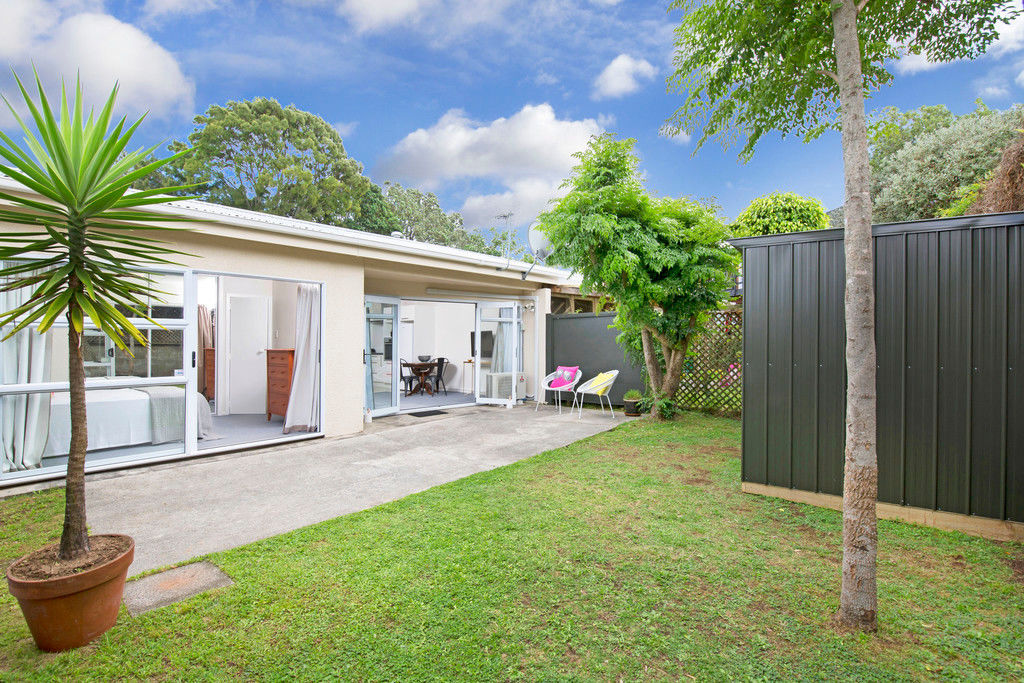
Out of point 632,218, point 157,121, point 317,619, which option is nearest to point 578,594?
point 317,619

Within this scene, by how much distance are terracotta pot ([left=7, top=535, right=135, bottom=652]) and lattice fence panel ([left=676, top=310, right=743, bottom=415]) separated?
22.5ft

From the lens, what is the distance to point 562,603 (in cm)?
238

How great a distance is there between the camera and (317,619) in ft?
7.36

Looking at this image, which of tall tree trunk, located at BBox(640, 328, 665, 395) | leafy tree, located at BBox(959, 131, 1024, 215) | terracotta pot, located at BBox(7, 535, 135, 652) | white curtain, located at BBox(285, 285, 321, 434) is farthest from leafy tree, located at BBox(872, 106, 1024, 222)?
terracotta pot, located at BBox(7, 535, 135, 652)

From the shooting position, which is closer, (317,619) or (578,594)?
(317,619)

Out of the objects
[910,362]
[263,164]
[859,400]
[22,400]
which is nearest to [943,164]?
[910,362]

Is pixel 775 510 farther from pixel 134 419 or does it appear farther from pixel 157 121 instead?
pixel 157 121

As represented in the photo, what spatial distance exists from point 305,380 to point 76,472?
435 cm

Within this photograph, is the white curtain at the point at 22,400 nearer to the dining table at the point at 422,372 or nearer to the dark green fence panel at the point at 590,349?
the dining table at the point at 422,372

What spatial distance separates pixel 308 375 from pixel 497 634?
5124 mm

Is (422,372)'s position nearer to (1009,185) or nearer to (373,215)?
(1009,185)

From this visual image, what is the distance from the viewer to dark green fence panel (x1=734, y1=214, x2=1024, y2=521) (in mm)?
3072

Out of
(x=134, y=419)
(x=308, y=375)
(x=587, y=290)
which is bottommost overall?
(x=134, y=419)

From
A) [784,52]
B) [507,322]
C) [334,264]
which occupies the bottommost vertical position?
[507,322]
